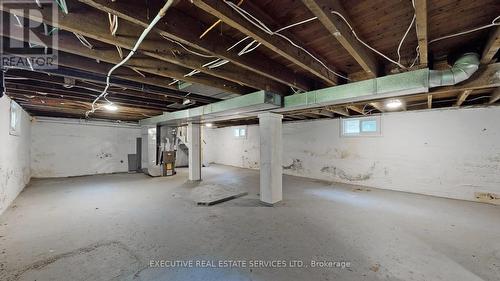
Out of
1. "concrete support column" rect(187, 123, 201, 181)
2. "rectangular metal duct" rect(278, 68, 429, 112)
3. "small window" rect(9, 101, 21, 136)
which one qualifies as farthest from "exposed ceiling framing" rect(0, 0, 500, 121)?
"concrete support column" rect(187, 123, 201, 181)

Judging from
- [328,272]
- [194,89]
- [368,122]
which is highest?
[194,89]

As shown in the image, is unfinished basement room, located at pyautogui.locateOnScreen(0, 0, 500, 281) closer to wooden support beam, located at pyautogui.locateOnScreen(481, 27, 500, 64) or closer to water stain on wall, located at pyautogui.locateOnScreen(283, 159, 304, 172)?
wooden support beam, located at pyautogui.locateOnScreen(481, 27, 500, 64)

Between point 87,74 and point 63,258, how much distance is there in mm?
2055

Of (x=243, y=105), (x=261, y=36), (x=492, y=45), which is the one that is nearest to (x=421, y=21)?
(x=492, y=45)

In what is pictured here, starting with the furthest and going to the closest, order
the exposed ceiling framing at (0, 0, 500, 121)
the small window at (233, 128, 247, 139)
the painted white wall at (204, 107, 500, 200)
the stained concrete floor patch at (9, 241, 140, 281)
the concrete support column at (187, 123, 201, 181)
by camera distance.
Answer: the small window at (233, 128, 247, 139) < the concrete support column at (187, 123, 201, 181) < the painted white wall at (204, 107, 500, 200) < the stained concrete floor patch at (9, 241, 140, 281) < the exposed ceiling framing at (0, 0, 500, 121)

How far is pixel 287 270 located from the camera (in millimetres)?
1812

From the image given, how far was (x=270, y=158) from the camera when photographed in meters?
3.57

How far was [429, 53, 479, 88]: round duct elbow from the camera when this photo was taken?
5.82ft

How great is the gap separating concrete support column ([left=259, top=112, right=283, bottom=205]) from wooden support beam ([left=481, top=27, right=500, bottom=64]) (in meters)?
2.56

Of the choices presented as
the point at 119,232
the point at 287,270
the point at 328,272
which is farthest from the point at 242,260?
the point at 119,232

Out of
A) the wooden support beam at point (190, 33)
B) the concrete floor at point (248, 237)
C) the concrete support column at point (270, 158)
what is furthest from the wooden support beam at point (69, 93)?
the wooden support beam at point (190, 33)

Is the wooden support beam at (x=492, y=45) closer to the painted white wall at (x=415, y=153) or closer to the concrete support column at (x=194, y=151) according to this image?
the painted white wall at (x=415, y=153)

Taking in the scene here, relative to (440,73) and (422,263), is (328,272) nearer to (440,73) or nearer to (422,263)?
(422,263)

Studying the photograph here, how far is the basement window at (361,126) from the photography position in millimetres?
4985
